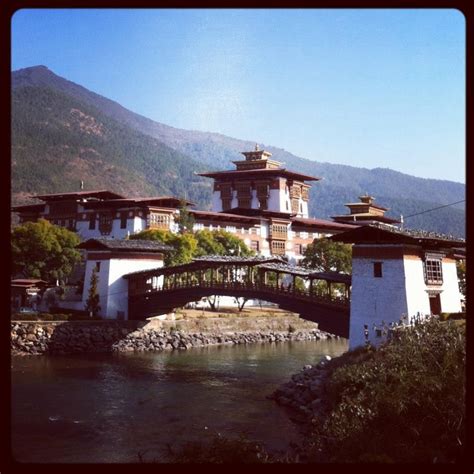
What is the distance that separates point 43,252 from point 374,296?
31.8 m

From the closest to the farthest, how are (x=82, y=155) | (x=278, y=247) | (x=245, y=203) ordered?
(x=278, y=247) < (x=245, y=203) < (x=82, y=155)

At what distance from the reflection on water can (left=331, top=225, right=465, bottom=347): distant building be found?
651 cm

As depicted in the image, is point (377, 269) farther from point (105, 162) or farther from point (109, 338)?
point (105, 162)

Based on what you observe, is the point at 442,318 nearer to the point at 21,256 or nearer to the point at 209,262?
the point at 209,262

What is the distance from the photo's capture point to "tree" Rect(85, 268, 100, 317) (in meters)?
43.5

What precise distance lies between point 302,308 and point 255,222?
106 ft

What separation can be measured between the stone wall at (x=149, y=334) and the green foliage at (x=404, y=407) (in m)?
Result: 23.4

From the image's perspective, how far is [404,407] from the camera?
622 inches

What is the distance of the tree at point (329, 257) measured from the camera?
53.8 metres


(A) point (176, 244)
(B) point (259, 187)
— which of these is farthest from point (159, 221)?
(B) point (259, 187)

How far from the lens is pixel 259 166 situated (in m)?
81.1

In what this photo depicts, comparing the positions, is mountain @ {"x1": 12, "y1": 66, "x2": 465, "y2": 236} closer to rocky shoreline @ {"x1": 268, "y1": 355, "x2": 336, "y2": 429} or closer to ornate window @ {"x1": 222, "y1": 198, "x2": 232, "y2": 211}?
ornate window @ {"x1": 222, "y1": 198, "x2": 232, "y2": 211}

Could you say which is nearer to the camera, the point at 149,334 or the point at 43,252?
the point at 149,334

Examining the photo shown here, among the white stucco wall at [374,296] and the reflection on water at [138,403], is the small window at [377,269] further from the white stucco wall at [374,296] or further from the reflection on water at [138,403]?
the reflection on water at [138,403]
